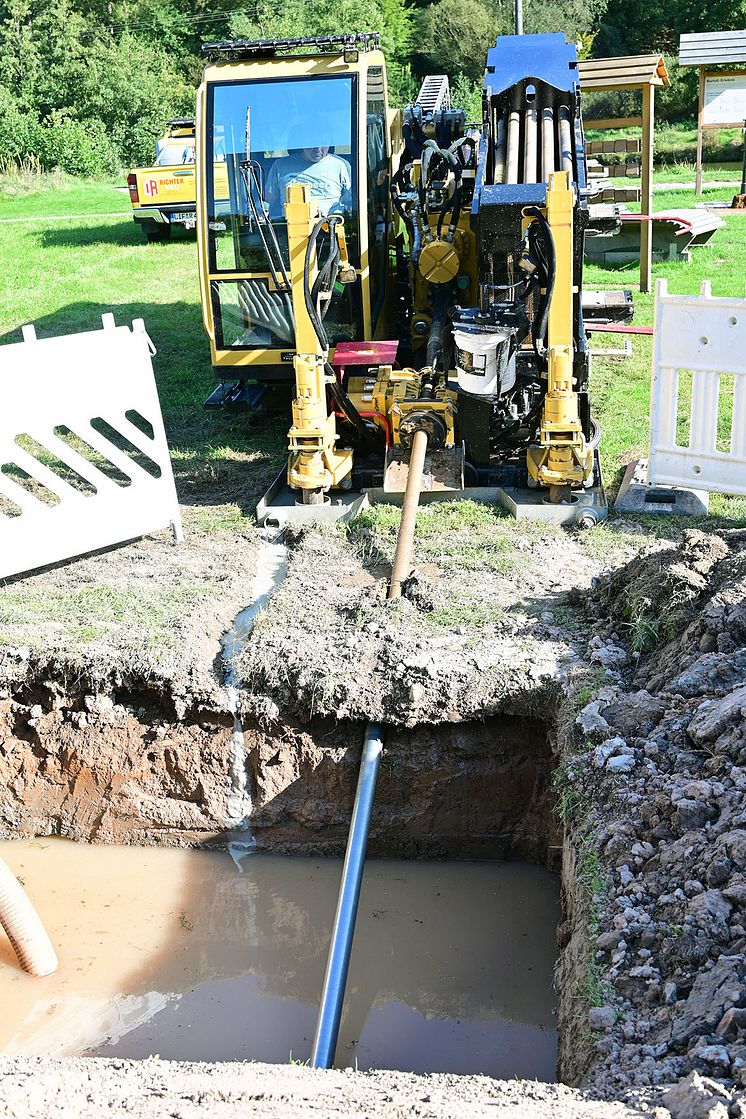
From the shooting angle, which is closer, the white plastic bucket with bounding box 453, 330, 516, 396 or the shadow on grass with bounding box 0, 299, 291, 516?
the white plastic bucket with bounding box 453, 330, 516, 396

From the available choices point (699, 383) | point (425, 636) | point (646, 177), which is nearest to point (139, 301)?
point (646, 177)

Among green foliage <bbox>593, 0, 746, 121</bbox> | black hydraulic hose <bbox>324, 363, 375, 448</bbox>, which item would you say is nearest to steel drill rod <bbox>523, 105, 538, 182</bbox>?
black hydraulic hose <bbox>324, 363, 375, 448</bbox>

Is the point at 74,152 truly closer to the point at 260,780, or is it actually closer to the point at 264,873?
the point at 260,780

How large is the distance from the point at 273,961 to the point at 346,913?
75cm

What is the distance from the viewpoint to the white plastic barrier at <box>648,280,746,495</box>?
6918 mm

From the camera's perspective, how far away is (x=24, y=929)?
4559mm

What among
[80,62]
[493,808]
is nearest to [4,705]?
[493,808]

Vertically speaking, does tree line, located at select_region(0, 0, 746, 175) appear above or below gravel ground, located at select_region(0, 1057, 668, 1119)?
above

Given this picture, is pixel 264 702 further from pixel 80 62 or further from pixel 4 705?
pixel 80 62

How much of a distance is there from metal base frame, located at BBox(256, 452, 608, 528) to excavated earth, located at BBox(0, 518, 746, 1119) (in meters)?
0.30

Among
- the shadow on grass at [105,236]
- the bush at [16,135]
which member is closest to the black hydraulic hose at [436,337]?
the shadow on grass at [105,236]

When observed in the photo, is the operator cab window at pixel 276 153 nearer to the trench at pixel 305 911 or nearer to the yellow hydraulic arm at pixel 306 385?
the yellow hydraulic arm at pixel 306 385

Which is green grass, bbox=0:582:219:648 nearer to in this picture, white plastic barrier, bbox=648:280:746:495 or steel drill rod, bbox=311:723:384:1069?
steel drill rod, bbox=311:723:384:1069

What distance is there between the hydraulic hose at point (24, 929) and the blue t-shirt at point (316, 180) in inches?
213
